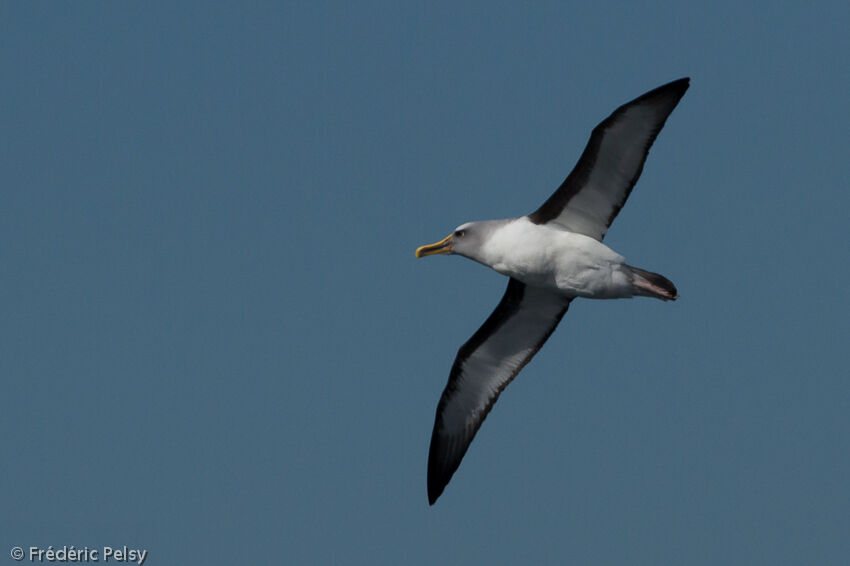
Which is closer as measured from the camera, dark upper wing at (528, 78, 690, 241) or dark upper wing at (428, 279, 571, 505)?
dark upper wing at (528, 78, 690, 241)

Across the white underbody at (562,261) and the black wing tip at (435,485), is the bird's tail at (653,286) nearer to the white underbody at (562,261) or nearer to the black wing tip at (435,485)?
the white underbody at (562,261)

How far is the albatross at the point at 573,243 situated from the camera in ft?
47.6

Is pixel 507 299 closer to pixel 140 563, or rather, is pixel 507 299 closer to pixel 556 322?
pixel 556 322

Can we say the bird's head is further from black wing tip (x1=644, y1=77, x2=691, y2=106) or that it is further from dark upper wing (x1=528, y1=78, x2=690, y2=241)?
black wing tip (x1=644, y1=77, x2=691, y2=106)

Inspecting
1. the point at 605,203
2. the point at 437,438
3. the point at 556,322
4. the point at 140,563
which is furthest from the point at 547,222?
the point at 140,563

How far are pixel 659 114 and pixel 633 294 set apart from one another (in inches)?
98.5

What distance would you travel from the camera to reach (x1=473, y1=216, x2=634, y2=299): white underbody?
48.8ft

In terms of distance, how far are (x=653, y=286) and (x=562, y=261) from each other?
129cm

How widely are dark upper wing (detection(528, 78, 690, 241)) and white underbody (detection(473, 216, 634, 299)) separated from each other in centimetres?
30

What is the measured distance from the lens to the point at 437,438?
17.6 metres

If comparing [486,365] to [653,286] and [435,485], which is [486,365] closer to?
[435,485]

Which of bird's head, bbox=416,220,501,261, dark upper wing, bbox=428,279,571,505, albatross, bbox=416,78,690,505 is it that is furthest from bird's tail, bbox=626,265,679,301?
bird's head, bbox=416,220,501,261

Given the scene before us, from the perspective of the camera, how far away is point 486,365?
17.1m

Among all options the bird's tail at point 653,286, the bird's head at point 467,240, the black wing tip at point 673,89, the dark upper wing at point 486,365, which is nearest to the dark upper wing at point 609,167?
the black wing tip at point 673,89
